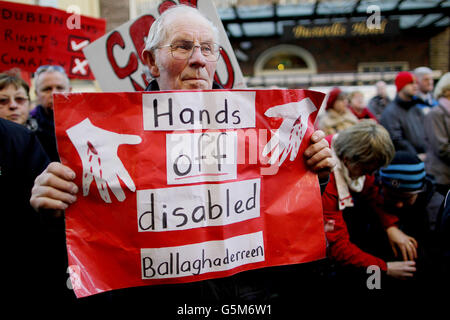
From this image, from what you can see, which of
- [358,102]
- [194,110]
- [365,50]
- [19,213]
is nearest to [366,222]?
[194,110]

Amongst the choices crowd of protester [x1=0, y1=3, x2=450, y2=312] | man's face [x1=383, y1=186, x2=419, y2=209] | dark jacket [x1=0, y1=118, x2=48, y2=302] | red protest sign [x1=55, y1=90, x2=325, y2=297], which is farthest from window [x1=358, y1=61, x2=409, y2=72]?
dark jacket [x1=0, y1=118, x2=48, y2=302]

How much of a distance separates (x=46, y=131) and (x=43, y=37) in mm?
695

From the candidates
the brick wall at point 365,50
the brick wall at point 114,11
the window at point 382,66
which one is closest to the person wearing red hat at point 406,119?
the brick wall at point 114,11

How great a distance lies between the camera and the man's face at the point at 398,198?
6.01ft

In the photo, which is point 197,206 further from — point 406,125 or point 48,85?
point 406,125

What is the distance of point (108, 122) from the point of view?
1.01 metres

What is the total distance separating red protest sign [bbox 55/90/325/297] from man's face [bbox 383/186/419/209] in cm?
107

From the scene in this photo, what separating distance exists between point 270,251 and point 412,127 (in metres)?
3.39

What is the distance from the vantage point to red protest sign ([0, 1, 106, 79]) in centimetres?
226

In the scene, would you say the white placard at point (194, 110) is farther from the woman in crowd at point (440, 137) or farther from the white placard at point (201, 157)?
the woman in crowd at point (440, 137)

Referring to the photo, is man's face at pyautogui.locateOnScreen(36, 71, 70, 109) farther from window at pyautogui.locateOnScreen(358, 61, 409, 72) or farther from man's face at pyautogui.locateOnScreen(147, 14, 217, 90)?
window at pyautogui.locateOnScreen(358, 61, 409, 72)

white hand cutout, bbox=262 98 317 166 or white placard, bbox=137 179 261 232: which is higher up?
white hand cutout, bbox=262 98 317 166

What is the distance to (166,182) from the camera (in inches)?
40.4
